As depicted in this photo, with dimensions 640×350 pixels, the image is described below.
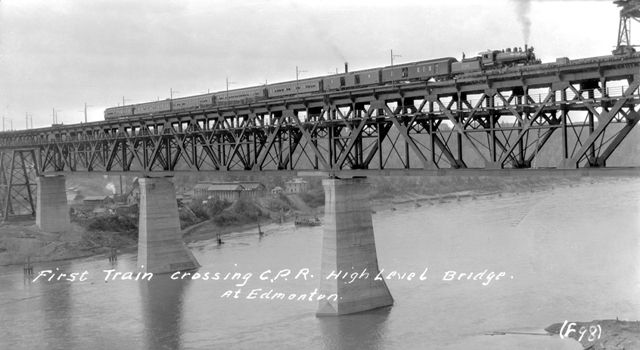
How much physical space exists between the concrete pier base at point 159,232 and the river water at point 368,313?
2085mm

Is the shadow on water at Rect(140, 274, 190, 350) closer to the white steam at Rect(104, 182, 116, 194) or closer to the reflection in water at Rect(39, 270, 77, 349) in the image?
the reflection in water at Rect(39, 270, 77, 349)

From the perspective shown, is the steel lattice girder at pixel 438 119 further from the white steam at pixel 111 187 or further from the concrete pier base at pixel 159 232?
the white steam at pixel 111 187

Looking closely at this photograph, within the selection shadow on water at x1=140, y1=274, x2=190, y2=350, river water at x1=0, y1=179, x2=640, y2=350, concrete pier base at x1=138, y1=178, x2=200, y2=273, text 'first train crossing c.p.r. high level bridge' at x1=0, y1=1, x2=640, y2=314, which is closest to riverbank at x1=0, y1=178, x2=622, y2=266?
river water at x1=0, y1=179, x2=640, y2=350

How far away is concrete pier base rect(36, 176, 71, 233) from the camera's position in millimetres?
68000

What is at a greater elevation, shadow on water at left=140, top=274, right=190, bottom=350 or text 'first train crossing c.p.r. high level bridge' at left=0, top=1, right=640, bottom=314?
text 'first train crossing c.p.r. high level bridge' at left=0, top=1, right=640, bottom=314

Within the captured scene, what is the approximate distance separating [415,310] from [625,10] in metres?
19.3

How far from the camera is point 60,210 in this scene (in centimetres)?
6900

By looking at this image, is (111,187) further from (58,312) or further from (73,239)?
(58,312)

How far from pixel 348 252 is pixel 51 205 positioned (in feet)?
149

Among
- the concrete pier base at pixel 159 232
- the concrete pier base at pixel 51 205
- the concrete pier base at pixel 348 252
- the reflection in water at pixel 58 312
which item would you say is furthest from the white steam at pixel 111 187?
the concrete pier base at pixel 348 252

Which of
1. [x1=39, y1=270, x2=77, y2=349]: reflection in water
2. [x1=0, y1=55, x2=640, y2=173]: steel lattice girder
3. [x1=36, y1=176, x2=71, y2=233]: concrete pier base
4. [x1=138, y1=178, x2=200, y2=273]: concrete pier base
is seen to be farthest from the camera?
[x1=36, y1=176, x2=71, y2=233]: concrete pier base

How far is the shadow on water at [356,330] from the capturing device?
29750 millimetres

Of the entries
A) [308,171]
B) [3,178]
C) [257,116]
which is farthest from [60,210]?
[308,171]

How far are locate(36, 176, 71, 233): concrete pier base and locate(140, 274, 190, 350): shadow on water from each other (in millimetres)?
25466
